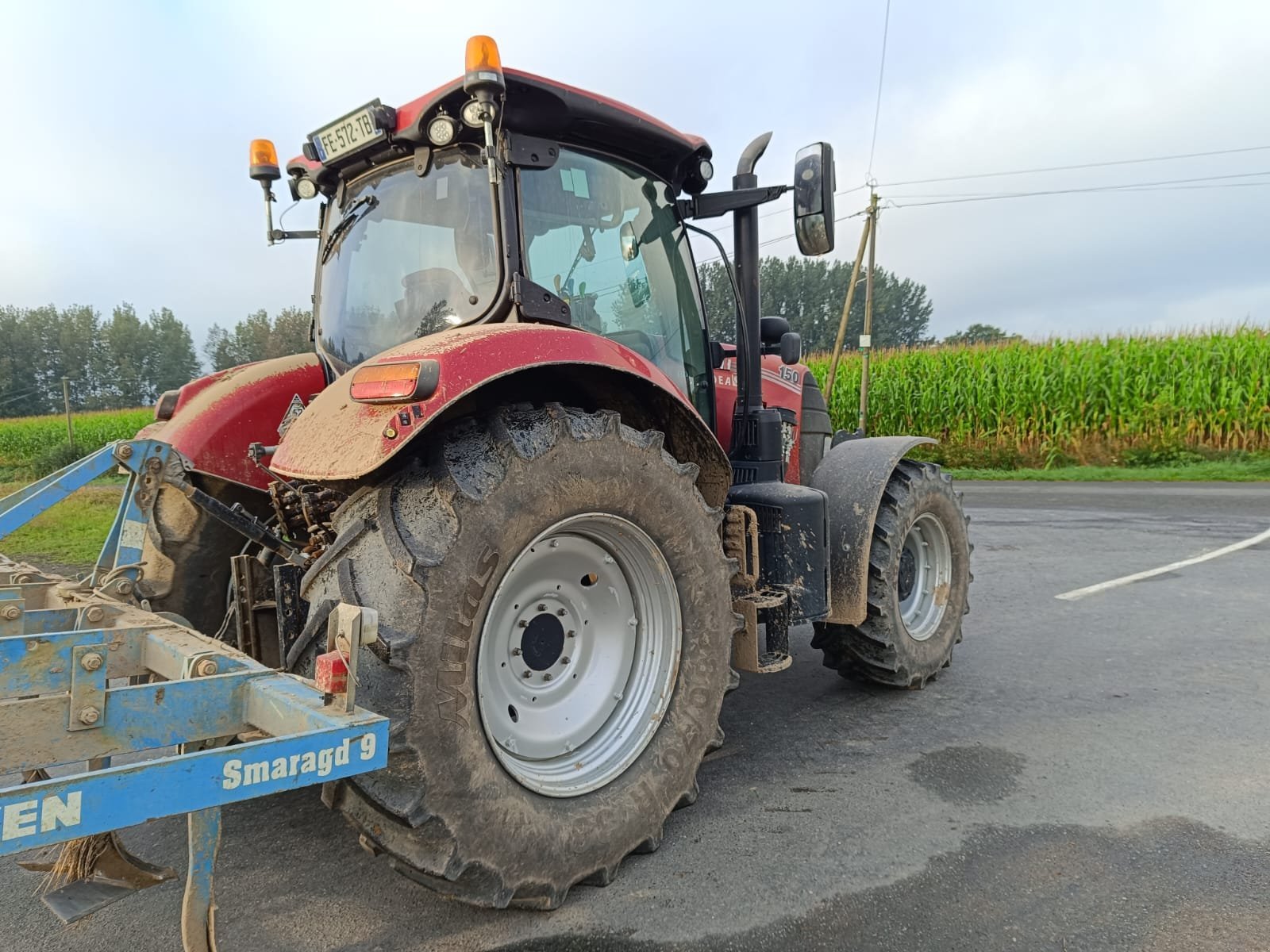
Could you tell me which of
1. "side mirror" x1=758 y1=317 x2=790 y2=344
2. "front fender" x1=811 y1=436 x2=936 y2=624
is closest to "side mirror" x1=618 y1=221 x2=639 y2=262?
"side mirror" x1=758 y1=317 x2=790 y2=344

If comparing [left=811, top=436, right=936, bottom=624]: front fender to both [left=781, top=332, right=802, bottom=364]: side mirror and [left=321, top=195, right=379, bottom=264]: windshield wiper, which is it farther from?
[left=321, top=195, right=379, bottom=264]: windshield wiper

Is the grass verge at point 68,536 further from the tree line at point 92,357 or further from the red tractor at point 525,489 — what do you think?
the tree line at point 92,357

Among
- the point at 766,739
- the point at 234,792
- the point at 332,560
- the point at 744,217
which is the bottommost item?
the point at 766,739

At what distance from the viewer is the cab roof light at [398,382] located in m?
2.09

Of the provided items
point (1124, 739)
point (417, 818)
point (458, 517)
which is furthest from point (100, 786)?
point (1124, 739)

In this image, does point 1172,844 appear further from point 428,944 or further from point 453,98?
point 453,98

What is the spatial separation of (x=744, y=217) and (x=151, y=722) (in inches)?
114

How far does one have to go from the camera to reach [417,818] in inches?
78.4

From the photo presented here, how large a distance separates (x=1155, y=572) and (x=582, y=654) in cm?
572

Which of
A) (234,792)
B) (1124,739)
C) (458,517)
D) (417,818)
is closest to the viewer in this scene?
(234,792)

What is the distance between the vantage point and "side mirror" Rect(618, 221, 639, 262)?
10.5ft

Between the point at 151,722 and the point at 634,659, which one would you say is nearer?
the point at 151,722

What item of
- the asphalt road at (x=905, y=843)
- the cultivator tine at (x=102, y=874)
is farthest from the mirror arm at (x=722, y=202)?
the cultivator tine at (x=102, y=874)

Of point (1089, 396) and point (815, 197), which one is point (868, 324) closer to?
point (1089, 396)
